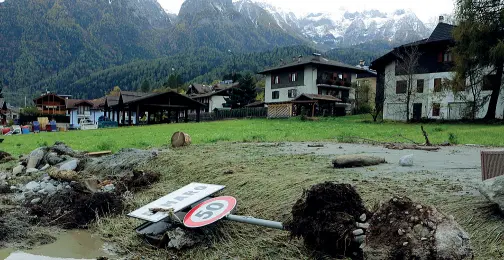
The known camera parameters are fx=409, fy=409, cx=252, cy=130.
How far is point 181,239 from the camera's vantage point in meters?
5.22

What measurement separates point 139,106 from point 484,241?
44324 mm

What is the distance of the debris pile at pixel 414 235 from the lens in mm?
3385

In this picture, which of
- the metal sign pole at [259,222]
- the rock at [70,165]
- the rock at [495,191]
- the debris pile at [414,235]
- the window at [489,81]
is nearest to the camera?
the debris pile at [414,235]

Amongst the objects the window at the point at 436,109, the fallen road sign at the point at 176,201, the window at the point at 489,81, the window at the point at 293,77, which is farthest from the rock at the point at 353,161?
the window at the point at 293,77

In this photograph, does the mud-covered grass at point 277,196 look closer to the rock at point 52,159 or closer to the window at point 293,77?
the rock at point 52,159

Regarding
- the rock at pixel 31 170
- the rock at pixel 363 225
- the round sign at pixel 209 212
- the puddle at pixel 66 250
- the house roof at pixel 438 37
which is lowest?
the puddle at pixel 66 250

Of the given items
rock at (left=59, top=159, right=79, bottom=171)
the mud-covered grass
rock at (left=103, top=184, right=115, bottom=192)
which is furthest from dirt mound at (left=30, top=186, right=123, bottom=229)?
rock at (left=59, top=159, right=79, bottom=171)

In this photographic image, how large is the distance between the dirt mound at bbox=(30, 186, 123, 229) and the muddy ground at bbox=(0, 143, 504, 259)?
11.0 inches

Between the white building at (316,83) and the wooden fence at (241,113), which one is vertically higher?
the white building at (316,83)

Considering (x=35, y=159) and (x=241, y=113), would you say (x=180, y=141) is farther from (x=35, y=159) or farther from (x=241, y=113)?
(x=241, y=113)

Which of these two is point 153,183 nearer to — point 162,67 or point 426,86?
point 426,86

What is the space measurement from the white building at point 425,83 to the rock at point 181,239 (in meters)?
33.9

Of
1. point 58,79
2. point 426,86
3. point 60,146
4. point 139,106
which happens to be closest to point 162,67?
point 58,79

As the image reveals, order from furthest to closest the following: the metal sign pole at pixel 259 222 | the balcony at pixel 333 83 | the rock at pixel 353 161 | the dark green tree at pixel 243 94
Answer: the dark green tree at pixel 243 94, the balcony at pixel 333 83, the rock at pixel 353 161, the metal sign pole at pixel 259 222
